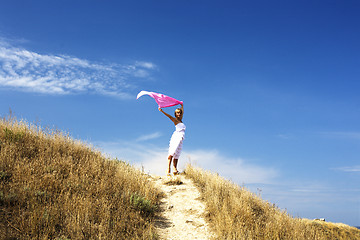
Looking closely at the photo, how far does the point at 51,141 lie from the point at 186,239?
24.8 feet

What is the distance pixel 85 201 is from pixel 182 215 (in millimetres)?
3372

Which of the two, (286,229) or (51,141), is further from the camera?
(51,141)

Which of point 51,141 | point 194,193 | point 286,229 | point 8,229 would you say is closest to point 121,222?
point 8,229

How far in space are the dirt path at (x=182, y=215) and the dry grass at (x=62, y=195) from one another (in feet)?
1.57

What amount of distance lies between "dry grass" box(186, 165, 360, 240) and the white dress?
1744mm

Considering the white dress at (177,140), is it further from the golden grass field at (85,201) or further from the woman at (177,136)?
the golden grass field at (85,201)

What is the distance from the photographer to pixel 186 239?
7621 mm

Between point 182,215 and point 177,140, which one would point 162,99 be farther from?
point 182,215

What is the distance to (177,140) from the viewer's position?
12.0m

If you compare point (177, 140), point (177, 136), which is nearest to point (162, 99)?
point (177, 136)

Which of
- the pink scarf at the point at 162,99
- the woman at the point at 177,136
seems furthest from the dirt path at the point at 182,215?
the pink scarf at the point at 162,99

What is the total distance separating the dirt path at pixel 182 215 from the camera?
7.86 m

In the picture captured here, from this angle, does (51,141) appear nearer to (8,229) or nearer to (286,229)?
(8,229)

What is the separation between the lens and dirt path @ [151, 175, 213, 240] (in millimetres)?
7855
